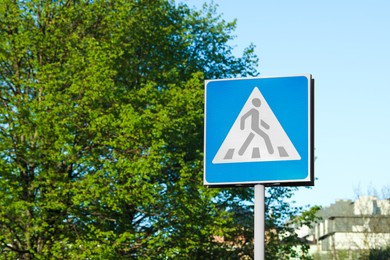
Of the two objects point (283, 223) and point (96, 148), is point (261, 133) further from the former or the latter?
point (283, 223)

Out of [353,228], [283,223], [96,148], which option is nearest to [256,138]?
[96,148]

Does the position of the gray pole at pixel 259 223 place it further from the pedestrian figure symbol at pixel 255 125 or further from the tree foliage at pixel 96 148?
the tree foliage at pixel 96 148

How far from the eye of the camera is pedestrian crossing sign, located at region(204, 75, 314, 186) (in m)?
5.45

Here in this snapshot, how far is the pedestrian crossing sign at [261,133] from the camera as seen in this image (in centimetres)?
545

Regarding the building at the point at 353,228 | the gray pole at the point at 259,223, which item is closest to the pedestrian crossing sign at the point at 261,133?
the gray pole at the point at 259,223

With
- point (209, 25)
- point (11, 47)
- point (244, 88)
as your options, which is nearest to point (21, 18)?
point (11, 47)

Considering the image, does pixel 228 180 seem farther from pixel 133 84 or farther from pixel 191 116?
pixel 133 84

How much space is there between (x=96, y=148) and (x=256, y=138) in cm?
2128

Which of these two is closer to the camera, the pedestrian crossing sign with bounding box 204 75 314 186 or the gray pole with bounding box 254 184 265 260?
the gray pole with bounding box 254 184 265 260

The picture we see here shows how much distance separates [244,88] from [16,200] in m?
20.0

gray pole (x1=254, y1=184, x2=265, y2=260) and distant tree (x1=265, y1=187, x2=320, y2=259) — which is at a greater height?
distant tree (x1=265, y1=187, x2=320, y2=259)

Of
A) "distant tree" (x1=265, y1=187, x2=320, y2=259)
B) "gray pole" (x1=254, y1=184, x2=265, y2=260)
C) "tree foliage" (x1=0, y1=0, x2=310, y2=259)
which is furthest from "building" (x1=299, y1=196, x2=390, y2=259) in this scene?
"gray pole" (x1=254, y1=184, x2=265, y2=260)

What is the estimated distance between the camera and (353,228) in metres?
113

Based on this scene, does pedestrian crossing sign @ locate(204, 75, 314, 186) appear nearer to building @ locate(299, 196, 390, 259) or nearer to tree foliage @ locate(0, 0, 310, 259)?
tree foliage @ locate(0, 0, 310, 259)
